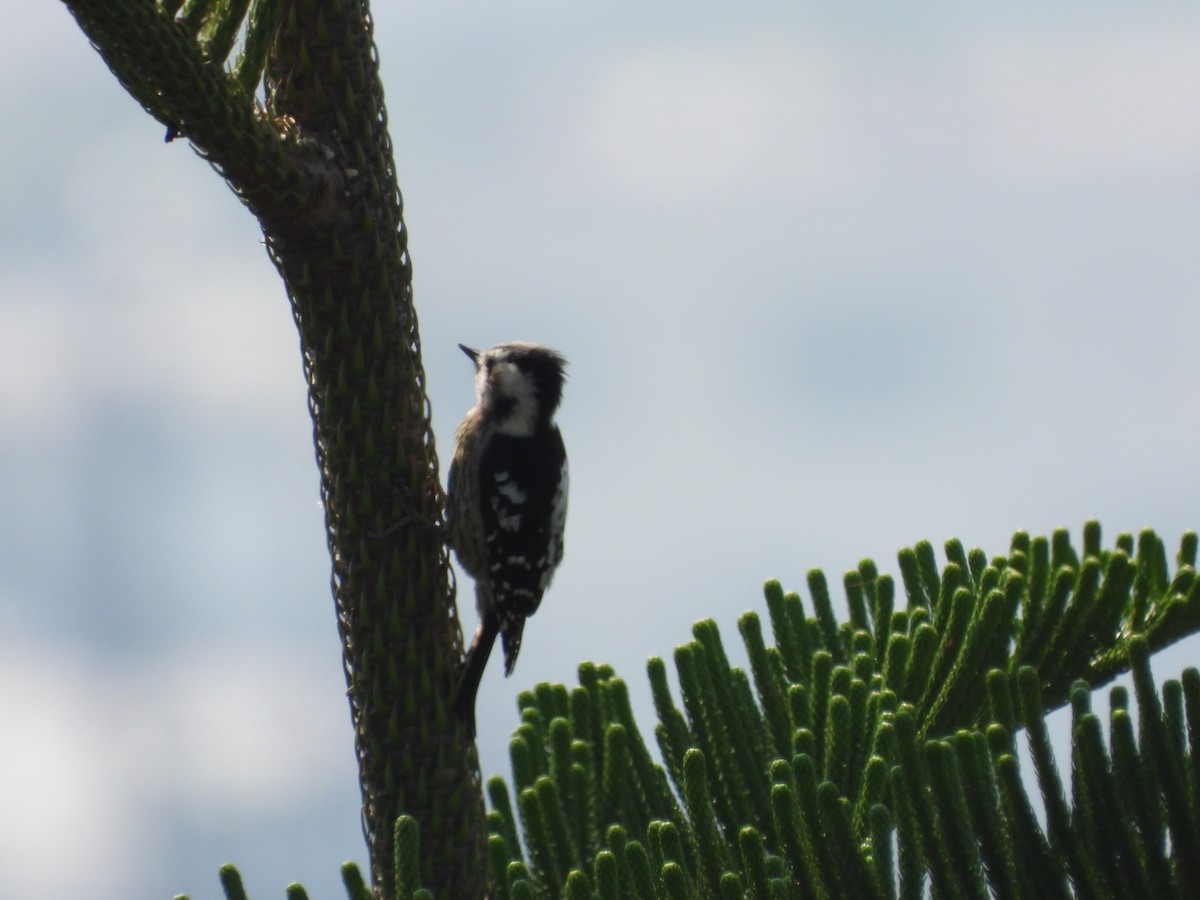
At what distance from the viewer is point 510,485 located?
5648mm

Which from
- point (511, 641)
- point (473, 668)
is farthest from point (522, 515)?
point (473, 668)

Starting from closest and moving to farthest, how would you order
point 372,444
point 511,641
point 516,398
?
point 372,444 < point 511,641 < point 516,398

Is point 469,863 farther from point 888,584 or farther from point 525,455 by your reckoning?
point 525,455

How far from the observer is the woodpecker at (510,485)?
551 centimetres

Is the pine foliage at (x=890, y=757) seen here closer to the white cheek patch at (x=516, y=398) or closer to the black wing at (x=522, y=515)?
the black wing at (x=522, y=515)

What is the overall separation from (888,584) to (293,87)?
7.78 ft

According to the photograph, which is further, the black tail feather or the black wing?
the black wing

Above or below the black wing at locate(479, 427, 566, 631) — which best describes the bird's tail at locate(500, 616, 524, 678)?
below

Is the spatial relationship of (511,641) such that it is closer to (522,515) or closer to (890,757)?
(522,515)

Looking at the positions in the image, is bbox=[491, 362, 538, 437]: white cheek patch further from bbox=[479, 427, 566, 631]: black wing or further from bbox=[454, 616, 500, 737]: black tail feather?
bbox=[454, 616, 500, 737]: black tail feather

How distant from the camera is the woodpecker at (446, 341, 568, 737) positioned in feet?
18.1

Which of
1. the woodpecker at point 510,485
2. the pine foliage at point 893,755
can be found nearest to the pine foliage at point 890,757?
the pine foliage at point 893,755

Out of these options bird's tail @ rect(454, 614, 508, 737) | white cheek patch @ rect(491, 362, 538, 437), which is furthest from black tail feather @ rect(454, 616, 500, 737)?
white cheek patch @ rect(491, 362, 538, 437)

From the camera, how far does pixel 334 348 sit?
11.6 feet
